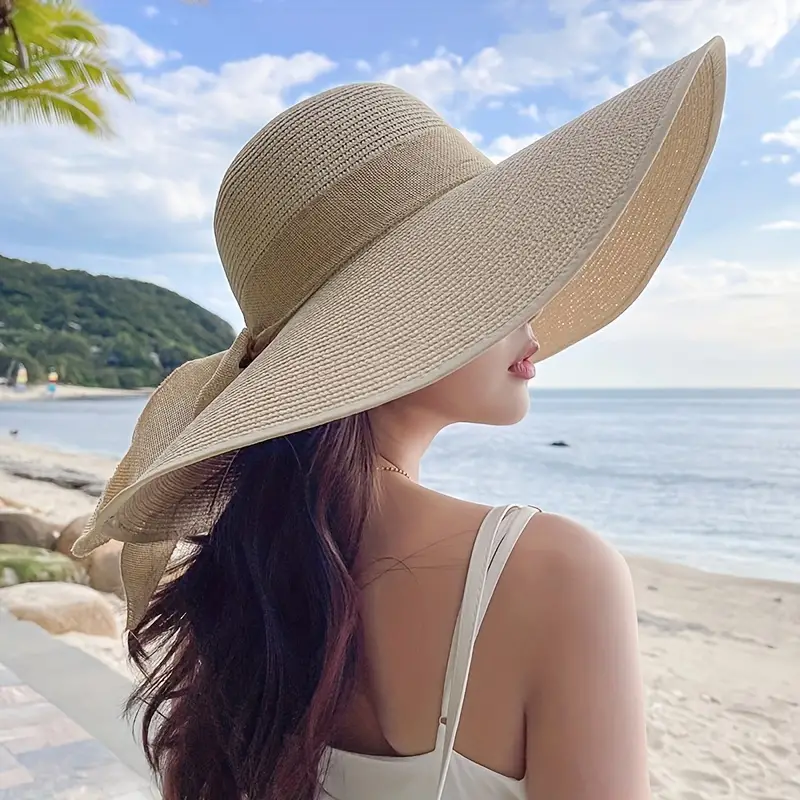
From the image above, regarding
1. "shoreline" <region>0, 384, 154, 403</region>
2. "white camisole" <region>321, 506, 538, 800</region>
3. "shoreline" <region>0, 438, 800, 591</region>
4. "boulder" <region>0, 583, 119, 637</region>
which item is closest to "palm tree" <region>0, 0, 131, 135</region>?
"boulder" <region>0, 583, 119, 637</region>

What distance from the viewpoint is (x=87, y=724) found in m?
2.02

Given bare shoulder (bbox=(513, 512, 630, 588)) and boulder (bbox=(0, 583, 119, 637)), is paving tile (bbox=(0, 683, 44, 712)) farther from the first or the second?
bare shoulder (bbox=(513, 512, 630, 588))

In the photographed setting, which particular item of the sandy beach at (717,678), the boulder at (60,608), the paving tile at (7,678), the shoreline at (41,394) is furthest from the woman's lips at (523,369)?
the shoreline at (41,394)

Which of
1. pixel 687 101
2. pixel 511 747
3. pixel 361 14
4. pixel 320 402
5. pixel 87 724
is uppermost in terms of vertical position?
pixel 361 14

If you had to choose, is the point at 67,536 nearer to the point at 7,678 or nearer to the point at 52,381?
the point at 7,678

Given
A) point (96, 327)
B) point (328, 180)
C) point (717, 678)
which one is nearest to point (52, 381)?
point (96, 327)

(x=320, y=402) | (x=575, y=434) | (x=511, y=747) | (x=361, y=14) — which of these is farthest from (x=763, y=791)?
(x=575, y=434)

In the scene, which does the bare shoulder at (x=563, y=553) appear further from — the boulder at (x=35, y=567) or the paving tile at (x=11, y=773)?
the boulder at (x=35, y=567)

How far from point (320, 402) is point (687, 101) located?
16.9 inches

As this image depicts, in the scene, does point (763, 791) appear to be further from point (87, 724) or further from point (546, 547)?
point (546, 547)

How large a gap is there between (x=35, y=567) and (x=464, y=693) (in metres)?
3.57

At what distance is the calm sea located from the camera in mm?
7656

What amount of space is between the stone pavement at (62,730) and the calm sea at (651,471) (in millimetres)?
5393

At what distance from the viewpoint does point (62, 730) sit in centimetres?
197
